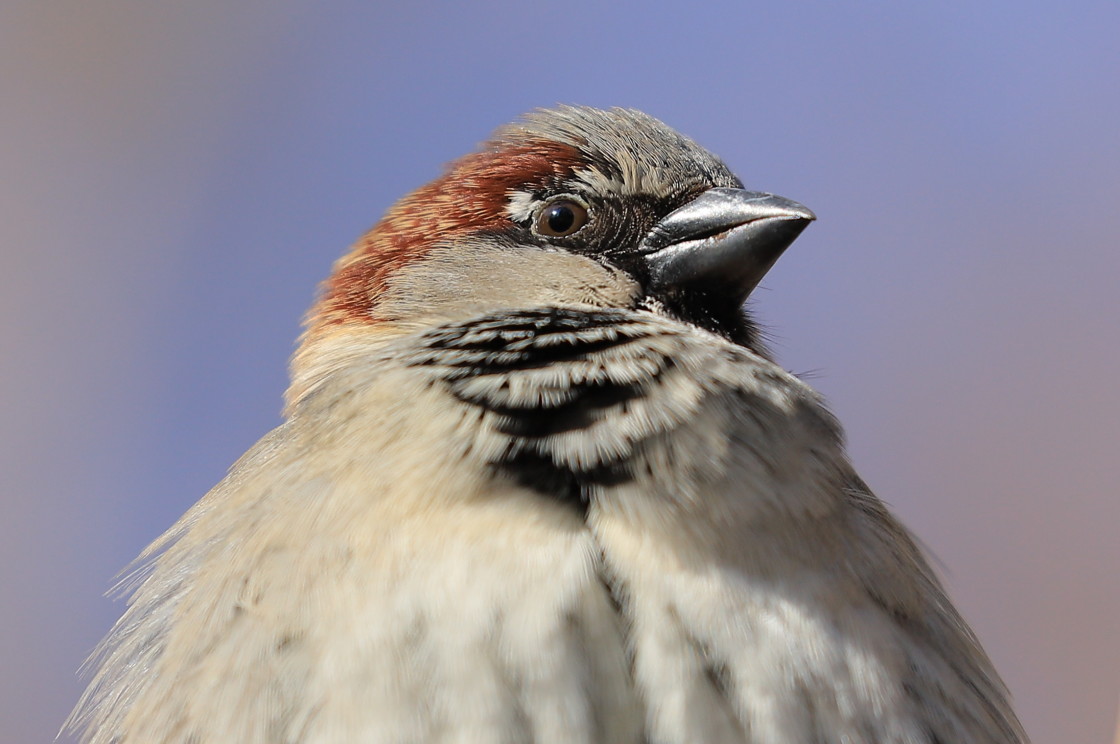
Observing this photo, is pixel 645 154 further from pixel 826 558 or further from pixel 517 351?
pixel 826 558

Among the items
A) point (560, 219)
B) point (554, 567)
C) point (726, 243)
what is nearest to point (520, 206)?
point (560, 219)

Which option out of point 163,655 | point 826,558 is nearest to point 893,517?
point 826,558

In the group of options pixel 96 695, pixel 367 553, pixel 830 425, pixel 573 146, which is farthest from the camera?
pixel 573 146

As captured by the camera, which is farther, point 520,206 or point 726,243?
point 520,206

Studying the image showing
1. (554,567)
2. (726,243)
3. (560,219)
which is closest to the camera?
(554,567)

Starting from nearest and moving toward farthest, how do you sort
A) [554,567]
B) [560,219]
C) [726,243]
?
[554,567], [726,243], [560,219]

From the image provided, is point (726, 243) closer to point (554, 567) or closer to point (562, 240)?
point (562, 240)

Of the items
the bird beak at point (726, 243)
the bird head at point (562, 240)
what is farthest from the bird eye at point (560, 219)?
the bird beak at point (726, 243)
